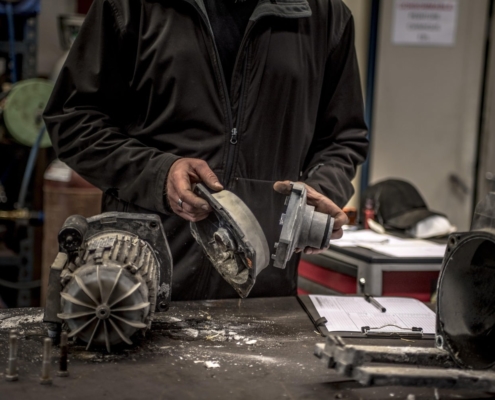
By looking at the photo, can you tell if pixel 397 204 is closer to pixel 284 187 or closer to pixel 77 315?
pixel 284 187

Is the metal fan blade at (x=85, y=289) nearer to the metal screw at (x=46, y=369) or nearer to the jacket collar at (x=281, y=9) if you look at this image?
the metal screw at (x=46, y=369)

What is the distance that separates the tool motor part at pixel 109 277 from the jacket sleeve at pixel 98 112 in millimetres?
176

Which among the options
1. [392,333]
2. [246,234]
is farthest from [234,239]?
[392,333]

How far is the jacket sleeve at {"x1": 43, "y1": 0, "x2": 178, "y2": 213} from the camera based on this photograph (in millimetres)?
1501

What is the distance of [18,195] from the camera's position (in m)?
3.31

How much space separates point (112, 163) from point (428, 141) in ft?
8.09

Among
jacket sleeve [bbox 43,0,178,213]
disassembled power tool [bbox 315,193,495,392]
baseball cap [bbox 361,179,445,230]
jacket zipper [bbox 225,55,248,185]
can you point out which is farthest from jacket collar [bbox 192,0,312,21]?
baseball cap [bbox 361,179,445,230]

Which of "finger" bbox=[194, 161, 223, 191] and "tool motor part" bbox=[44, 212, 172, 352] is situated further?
"finger" bbox=[194, 161, 223, 191]

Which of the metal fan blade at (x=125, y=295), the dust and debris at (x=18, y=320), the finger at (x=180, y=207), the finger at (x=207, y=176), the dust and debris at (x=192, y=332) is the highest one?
the finger at (x=207, y=176)

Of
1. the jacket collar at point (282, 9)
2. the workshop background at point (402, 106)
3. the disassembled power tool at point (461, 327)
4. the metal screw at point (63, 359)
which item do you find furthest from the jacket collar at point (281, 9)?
the workshop background at point (402, 106)

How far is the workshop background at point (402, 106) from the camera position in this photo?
3156 mm

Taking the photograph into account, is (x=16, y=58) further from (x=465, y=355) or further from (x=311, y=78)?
(x=465, y=355)

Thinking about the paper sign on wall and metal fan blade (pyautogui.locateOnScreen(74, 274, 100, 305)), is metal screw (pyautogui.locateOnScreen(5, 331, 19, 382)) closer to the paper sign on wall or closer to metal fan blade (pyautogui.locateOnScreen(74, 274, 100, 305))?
metal fan blade (pyautogui.locateOnScreen(74, 274, 100, 305))

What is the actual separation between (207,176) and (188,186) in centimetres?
4
